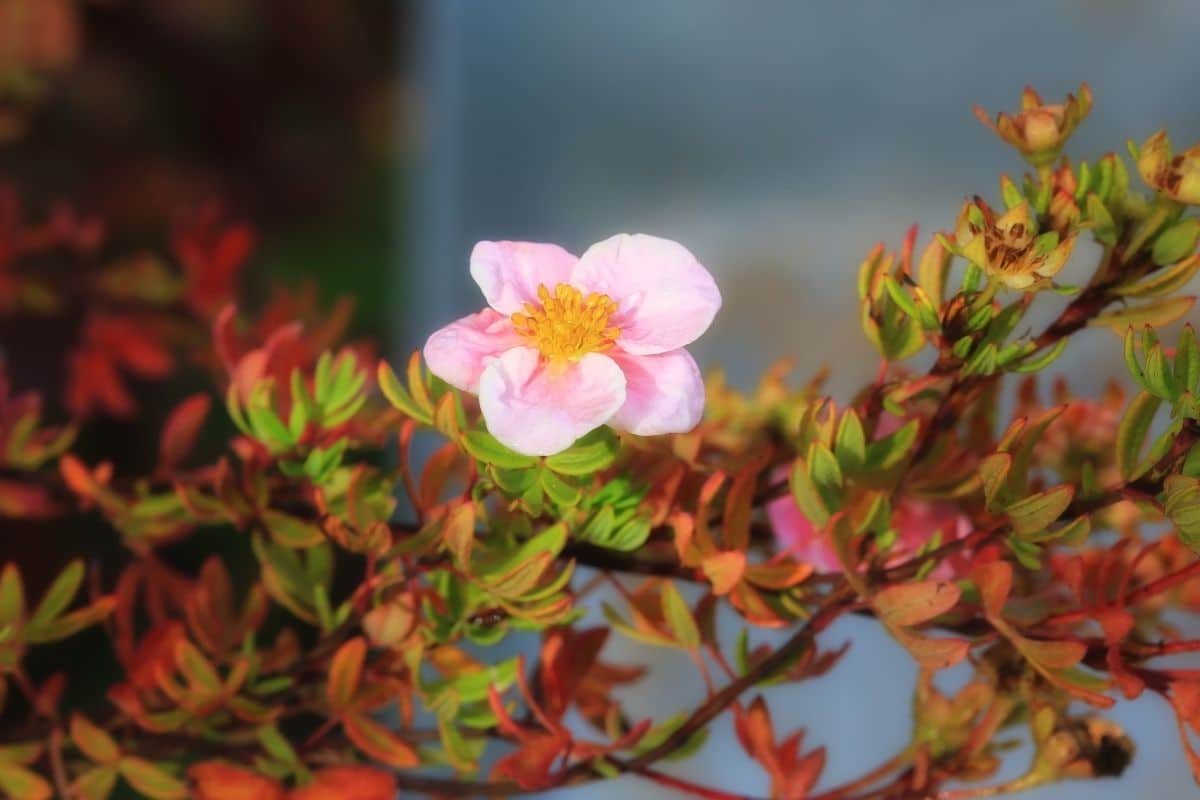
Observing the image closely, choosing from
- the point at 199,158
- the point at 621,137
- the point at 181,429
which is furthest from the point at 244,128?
the point at 181,429

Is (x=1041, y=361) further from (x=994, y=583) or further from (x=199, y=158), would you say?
(x=199, y=158)

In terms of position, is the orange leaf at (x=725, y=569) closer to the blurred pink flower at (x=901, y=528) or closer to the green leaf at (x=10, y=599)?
the blurred pink flower at (x=901, y=528)

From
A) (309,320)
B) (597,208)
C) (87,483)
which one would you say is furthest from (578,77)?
(87,483)

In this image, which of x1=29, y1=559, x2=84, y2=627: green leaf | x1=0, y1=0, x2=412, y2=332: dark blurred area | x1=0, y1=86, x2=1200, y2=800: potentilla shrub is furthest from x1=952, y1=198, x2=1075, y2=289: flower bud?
x1=0, y1=0, x2=412, y2=332: dark blurred area

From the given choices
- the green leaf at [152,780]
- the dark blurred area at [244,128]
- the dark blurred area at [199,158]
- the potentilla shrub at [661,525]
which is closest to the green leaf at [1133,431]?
the potentilla shrub at [661,525]

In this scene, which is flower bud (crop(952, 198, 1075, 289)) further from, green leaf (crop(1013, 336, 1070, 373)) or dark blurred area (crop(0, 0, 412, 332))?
dark blurred area (crop(0, 0, 412, 332))

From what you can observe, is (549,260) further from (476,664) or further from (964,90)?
(964,90)
